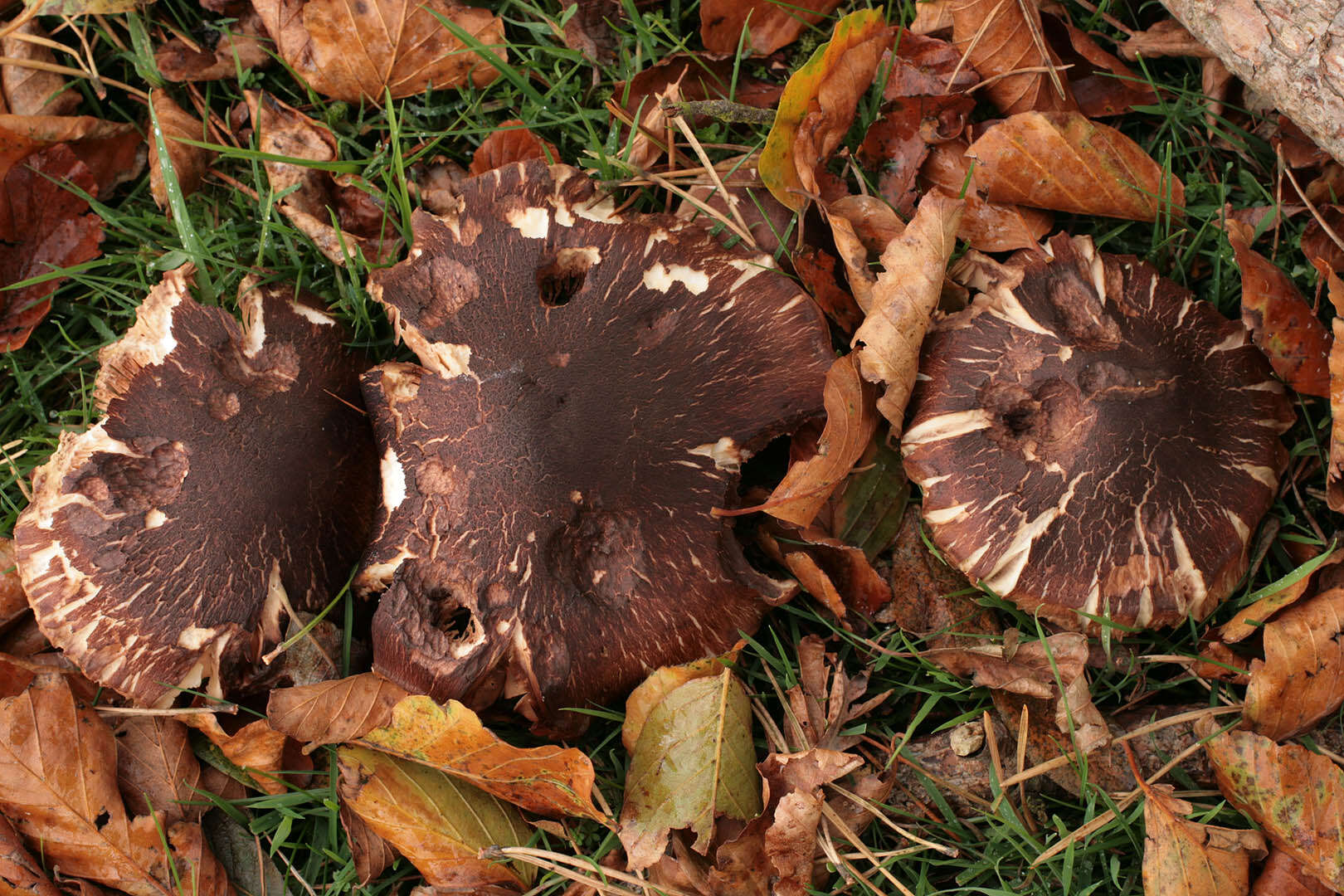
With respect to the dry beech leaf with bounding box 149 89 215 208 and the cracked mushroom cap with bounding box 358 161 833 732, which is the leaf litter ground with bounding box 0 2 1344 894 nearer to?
the dry beech leaf with bounding box 149 89 215 208

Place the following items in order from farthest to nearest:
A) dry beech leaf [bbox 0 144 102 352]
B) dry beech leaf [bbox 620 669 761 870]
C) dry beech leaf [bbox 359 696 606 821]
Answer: dry beech leaf [bbox 0 144 102 352], dry beech leaf [bbox 620 669 761 870], dry beech leaf [bbox 359 696 606 821]

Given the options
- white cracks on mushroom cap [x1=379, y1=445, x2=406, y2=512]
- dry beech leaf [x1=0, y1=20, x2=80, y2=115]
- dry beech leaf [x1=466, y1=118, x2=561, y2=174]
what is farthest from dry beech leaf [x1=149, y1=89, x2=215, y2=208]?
white cracks on mushroom cap [x1=379, y1=445, x2=406, y2=512]

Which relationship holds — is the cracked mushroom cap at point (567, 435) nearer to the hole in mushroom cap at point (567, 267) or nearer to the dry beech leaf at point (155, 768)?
the hole in mushroom cap at point (567, 267)

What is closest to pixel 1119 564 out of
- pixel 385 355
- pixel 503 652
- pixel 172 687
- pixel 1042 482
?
pixel 1042 482

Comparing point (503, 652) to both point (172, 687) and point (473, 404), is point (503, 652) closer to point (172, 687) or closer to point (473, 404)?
point (473, 404)

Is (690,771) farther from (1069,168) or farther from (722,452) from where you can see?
(1069,168)

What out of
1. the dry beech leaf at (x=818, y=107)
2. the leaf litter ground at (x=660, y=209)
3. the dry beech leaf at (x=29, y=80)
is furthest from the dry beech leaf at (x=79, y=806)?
the dry beech leaf at (x=818, y=107)
